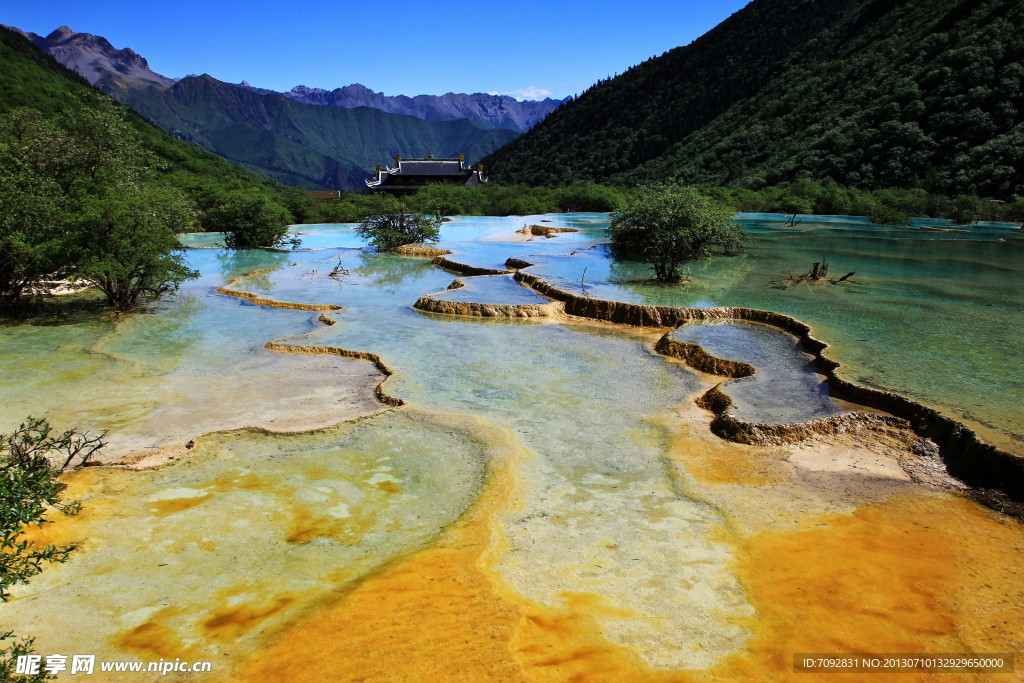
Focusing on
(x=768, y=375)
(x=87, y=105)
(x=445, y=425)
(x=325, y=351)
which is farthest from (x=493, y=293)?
(x=87, y=105)

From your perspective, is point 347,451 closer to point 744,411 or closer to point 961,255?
point 744,411

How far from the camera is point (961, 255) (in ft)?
60.8

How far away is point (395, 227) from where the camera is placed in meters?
22.7

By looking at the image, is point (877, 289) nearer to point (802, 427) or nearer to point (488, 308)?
point (488, 308)

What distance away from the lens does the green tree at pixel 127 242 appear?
10.8 metres

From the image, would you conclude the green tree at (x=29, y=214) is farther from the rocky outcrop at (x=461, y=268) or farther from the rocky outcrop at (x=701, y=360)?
the rocky outcrop at (x=701, y=360)

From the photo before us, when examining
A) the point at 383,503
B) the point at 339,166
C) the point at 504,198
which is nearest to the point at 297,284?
the point at 383,503

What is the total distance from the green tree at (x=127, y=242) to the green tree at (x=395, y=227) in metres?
9.98

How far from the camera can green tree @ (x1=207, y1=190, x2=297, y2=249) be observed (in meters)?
21.8

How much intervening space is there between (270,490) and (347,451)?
0.96 meters

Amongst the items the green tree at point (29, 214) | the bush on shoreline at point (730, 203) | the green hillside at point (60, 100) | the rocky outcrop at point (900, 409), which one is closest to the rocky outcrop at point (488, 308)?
the rocky outcrop at point (900, 409)

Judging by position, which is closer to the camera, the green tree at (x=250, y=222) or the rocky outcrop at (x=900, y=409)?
the rocky outcrop at (x=900, y=409)

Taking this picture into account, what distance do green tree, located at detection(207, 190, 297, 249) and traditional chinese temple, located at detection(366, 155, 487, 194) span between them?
2137cm

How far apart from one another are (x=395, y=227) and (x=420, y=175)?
2469 cm
